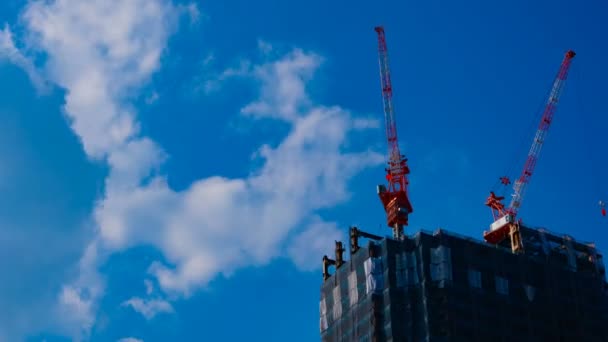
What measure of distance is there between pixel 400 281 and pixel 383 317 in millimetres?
7361

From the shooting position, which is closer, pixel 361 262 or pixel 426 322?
pixel 426 322

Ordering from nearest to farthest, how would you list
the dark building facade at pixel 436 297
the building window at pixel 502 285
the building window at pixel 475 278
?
the dark building facade at pixel 436 297
the building window at pixel 475 278
the building window at pixel 502 285

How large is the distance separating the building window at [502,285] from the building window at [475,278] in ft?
15.0

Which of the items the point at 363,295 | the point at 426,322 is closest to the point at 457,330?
the point at 426,322

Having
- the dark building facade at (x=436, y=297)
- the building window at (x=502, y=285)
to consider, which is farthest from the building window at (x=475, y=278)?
the building window at (x=502, y=285)

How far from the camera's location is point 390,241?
196 m

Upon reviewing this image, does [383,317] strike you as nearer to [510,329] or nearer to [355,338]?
[355,338]

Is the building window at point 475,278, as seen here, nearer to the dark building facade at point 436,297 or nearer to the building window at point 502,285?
the dark building facade at point 436,297

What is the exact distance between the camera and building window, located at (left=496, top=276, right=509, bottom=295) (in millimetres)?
196550

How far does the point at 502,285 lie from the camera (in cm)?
19762

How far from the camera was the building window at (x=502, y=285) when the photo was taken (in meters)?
197

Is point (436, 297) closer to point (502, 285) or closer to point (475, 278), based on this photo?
point (475, 278)

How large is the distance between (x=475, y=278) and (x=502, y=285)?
6.71 meters

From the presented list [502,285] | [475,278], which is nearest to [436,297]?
[475,278]
